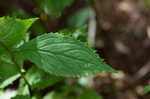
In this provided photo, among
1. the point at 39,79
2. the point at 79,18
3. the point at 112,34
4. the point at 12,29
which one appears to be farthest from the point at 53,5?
the point at 112,34

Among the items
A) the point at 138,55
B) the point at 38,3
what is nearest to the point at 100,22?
the point at 138,55

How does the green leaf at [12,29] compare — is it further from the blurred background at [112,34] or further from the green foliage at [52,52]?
the blurred background at [112,34]

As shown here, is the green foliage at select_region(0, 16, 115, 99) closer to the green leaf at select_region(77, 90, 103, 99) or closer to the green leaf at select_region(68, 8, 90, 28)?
the green leaf at select_region(77, 90, 103, 99)

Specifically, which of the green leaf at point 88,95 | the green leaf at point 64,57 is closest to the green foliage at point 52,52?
the green leaf at point 64,57

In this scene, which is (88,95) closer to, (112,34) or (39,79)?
(39,79)

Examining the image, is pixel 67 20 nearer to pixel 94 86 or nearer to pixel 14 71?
pixel 94 86
